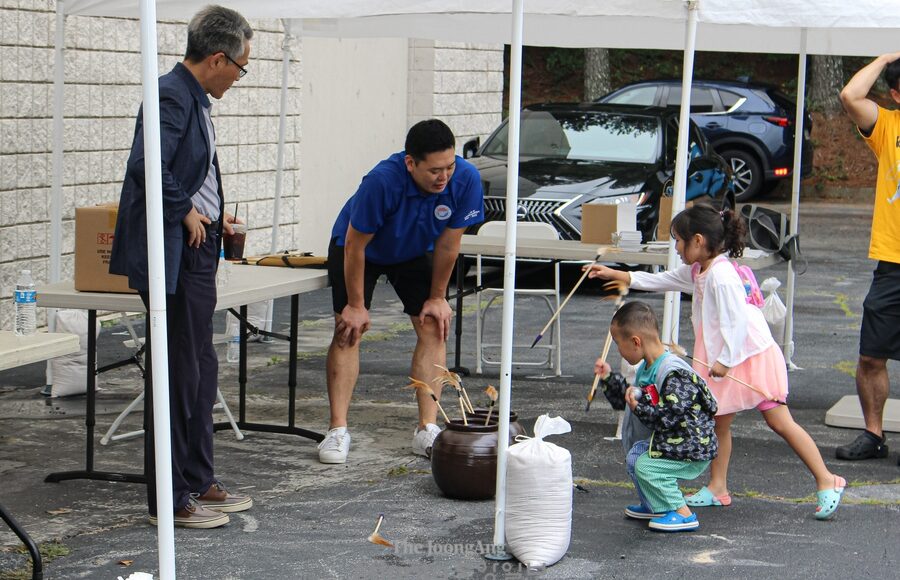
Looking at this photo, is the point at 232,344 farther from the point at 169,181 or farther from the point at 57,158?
the point at 169,181

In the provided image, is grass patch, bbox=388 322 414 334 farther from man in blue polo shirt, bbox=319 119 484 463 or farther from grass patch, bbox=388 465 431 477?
grass patch, bbox=388 465 431 477

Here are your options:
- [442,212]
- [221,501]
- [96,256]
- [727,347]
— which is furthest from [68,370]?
[727,347]

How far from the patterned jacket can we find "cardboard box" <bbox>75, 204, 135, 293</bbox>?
2233 mm

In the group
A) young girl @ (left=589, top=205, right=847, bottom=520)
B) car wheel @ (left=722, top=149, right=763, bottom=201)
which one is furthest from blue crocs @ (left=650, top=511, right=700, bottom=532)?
car wheel @ (left=722, top=149, right=763, bottom=201)

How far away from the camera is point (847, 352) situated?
9422mm

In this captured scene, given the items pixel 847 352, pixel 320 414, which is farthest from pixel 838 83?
pixel 320 414

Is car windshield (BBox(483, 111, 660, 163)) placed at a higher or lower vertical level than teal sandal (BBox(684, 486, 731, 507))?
higher

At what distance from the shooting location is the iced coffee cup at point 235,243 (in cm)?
666

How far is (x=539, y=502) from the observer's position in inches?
190

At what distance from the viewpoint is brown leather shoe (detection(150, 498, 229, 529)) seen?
5203mm

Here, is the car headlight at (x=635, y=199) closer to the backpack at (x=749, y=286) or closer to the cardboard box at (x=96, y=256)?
the backpack at (x=749, y=286)

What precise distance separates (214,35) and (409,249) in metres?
1.81

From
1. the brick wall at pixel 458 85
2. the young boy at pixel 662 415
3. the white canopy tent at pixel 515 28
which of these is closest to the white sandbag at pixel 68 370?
the white canopy tent at pixel 515 28

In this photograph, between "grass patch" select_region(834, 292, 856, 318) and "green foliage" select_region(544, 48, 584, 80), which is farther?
→ "green foliage" select_region(544, 48, 584, 80)
